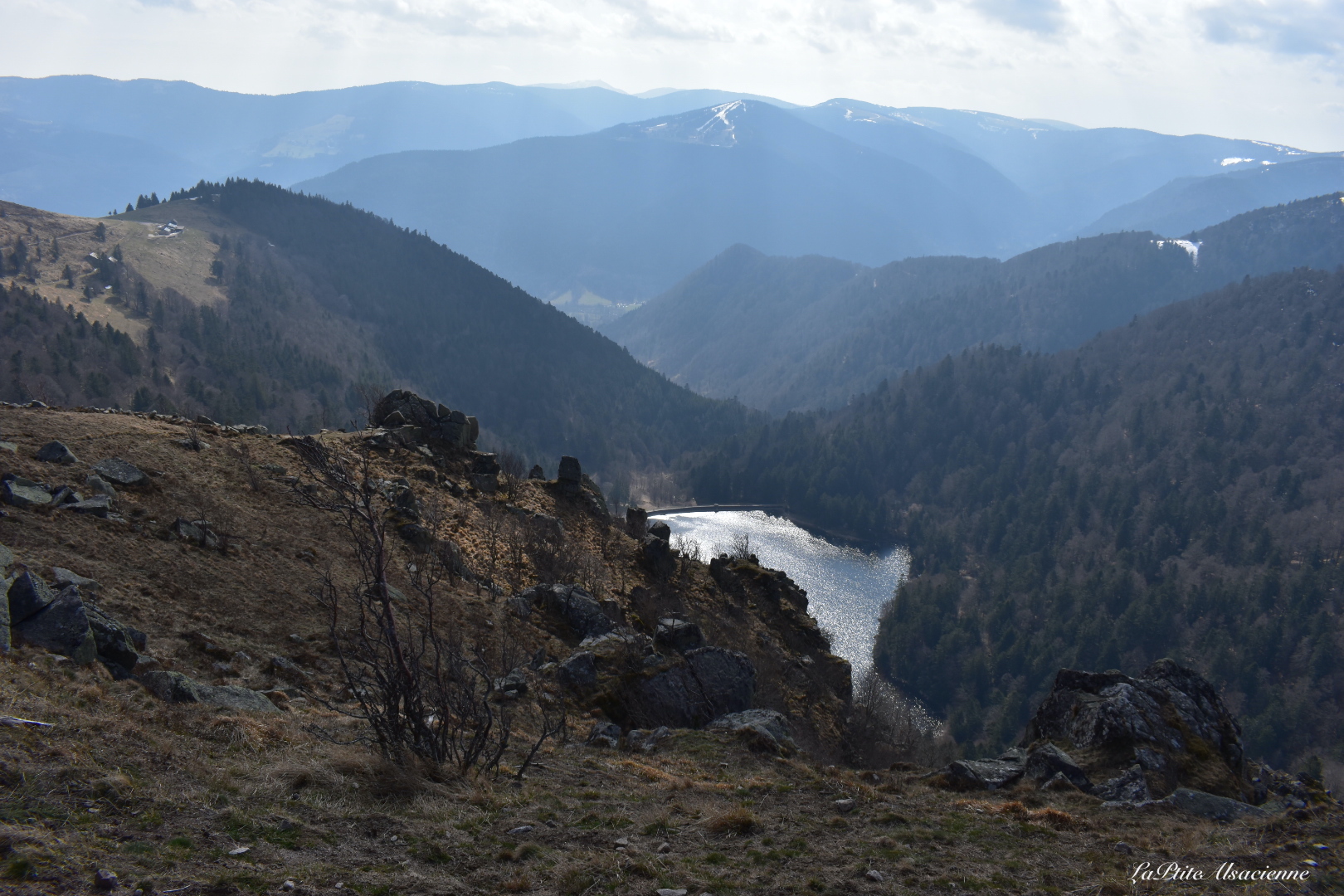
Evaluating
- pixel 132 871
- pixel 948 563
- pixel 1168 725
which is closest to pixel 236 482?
pixel 132 871

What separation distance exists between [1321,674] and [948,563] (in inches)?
2529

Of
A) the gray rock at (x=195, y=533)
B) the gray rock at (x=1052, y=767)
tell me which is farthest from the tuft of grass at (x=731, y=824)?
the gray rock at (x=195, y=533)

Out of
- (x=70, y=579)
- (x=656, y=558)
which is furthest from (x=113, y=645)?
(x=656, y=558)

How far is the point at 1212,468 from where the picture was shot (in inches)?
7072

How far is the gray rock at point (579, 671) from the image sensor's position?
65.2 feet

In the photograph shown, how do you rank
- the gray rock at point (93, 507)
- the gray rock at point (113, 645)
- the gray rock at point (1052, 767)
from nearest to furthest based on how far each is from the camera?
the gray rock at point (113, 645) → the gray rock at point (1052, 767) → the gray rock at point (93, 507)

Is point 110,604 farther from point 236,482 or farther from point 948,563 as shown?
point 948,563

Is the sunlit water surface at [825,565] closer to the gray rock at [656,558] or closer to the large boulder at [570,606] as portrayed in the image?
the gray rock at [656,558]

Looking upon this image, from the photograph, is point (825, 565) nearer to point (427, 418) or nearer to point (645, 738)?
point (427, 418)

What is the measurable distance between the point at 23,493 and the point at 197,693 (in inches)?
325

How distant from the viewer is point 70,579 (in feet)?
45.9

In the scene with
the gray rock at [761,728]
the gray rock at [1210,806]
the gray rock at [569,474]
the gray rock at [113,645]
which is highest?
the gray rock at [569,474]

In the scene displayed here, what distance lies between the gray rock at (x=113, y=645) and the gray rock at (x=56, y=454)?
8172mm

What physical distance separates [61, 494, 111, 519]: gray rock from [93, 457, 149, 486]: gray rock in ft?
4.74
